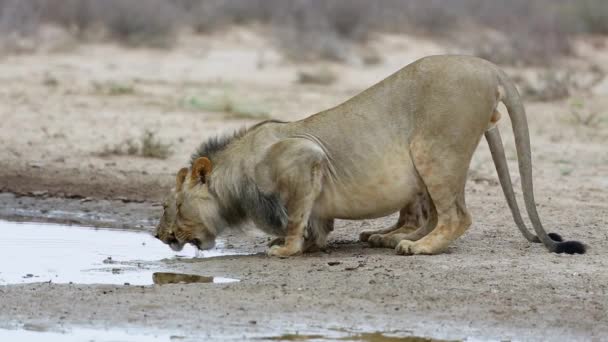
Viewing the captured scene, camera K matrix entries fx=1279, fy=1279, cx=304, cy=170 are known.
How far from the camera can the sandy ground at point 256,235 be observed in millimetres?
6930

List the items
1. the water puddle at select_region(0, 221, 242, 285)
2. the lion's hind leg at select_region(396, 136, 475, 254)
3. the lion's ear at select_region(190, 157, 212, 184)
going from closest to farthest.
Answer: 1. the water puddle at select_region(0, 221, 242, 285)
2. the lion's hind leg at select_region(396, 136, 475, 254)
3. the lion's ear at select_region(190, 157, 212, 184)

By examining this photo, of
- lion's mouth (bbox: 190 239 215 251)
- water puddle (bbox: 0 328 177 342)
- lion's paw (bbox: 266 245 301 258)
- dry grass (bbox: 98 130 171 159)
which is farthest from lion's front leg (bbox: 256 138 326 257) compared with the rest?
dry grass (bbox: 98 130 171 159)

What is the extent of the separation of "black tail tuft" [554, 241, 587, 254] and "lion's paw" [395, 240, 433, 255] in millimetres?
868

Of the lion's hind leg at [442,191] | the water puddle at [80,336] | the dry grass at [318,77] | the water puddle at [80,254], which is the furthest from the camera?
the dry grass at [318,77]

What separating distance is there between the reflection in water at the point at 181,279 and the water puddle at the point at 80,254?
0.04ft

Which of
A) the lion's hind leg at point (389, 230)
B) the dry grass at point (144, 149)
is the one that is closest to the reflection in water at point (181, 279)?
the lion's hind leg at point (389, 230)

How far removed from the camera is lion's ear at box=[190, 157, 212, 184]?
8680mm

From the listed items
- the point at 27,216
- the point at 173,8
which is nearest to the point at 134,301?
the point at 27,216

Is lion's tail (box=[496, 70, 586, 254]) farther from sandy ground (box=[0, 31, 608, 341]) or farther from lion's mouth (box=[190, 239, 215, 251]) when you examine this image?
lion's mouth (box=[190, 239, 215, 251])

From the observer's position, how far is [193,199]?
8758 millimetres

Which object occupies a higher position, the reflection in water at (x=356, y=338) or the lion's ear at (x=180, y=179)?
the lion's ear at (x=180, y=179)

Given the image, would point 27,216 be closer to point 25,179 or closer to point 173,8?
point 25,179

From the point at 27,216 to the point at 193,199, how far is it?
2477 millimetres

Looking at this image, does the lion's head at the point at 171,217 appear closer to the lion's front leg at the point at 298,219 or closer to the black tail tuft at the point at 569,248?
the lion's front leg at the point at 298,219
